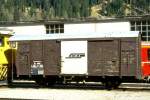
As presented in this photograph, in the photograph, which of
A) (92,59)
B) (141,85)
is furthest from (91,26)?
(92,59)

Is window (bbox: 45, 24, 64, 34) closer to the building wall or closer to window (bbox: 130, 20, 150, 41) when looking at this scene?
the building wall

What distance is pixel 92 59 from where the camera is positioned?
24.0 meters

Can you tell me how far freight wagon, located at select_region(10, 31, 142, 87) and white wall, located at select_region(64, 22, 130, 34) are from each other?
14850 mm

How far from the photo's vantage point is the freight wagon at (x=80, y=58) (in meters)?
23.4

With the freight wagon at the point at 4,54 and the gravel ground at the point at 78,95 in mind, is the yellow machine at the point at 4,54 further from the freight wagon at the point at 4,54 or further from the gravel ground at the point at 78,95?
the gravel ground at the point at 78,95

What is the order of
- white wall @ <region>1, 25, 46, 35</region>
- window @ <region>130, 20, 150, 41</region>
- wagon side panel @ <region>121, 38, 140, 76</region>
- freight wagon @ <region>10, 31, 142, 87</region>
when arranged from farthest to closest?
1. white wall @ <region>1, 25, 46, 35</region>
2. window @ <region>130, 20, 150, 41</region>
3. freight wagon @ <region>10, 31, 142, 87</region>
4. wagon side panel @ <region>121, 38, 140, 76</region>

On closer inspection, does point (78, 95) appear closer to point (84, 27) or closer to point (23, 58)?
point (23, 58)

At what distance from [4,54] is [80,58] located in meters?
5.29

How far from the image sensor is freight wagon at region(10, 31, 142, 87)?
23406 mm

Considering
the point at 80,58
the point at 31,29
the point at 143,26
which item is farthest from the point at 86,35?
the point at 31,29

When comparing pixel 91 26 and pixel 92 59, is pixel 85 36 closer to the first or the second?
pixel 92 59

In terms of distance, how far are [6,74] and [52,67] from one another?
3.30 metres

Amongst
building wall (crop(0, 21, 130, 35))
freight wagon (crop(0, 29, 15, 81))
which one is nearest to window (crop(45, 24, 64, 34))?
building wall (crop(0, 21, 130, 35))

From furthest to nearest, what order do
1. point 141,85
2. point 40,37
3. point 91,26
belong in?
point 91,26 → point 141,85 → point 40,37
